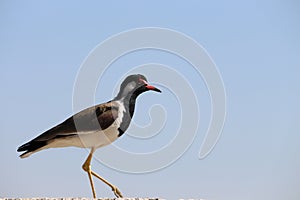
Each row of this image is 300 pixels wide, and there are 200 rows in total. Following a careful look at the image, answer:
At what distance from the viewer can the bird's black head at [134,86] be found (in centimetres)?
759

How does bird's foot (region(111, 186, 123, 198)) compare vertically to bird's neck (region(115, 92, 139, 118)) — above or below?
below

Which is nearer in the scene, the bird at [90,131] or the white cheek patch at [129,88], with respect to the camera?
the bird at [90,131]

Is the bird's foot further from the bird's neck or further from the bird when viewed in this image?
the bird's neck

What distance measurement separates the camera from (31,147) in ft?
24.1

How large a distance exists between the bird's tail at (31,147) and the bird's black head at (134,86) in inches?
51.5

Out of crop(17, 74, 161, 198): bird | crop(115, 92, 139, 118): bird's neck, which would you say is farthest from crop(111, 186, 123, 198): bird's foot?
crop(115, 92, 139, 118): bird's neck

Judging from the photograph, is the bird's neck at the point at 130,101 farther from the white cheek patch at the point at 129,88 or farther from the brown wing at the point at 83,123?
the brown wing at the point at 83,123

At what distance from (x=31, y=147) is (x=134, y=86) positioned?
5.57 ft

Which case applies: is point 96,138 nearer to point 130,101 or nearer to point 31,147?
point 130,101

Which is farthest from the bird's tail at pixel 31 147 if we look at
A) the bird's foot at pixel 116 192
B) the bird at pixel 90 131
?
the bird's foot at pixel 116 192

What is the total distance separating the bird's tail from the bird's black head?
4.29ft

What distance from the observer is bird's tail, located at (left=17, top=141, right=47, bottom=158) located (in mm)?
7352

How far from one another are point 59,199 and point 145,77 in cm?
220

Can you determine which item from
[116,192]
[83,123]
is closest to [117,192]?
[116,192]
